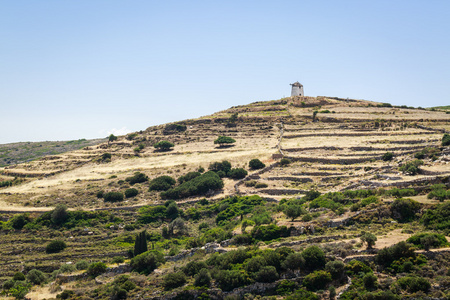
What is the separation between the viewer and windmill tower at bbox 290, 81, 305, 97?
113312 millimetres

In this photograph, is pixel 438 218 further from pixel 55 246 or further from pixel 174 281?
pixel 55 246

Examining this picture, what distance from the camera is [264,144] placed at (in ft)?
258

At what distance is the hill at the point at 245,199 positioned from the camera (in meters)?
29.0

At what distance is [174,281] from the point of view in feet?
97.1

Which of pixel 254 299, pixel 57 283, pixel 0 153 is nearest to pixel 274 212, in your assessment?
pixel 254 299

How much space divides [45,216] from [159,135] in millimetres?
45168

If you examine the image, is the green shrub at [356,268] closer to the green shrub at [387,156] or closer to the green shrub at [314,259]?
the green shrub at [314,259]

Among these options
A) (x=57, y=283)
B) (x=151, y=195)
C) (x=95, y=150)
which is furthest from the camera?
(x=95, y=150)

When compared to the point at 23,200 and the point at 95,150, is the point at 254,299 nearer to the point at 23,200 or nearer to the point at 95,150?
the point at 23,200

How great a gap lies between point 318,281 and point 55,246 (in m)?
30.3

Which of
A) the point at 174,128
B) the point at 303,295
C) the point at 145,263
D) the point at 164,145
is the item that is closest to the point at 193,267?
the point at 145,263

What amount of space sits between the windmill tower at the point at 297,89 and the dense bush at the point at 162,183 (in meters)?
58.5

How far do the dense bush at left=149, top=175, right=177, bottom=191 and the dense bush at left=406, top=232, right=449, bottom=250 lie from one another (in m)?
38.9

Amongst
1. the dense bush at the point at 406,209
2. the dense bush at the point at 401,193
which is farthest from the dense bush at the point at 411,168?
the dense bush at the point at 406,209
